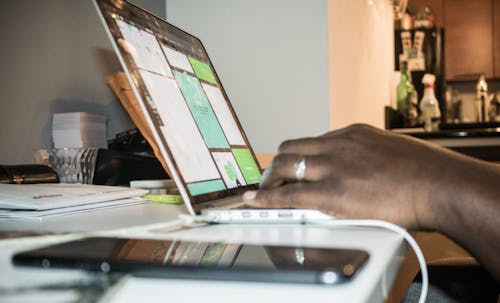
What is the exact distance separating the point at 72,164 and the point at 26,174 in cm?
14

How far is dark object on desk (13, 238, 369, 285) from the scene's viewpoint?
12.6 inches

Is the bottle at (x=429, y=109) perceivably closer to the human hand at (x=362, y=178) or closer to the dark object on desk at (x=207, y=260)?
Result: the human hand at (x=362, y=178)

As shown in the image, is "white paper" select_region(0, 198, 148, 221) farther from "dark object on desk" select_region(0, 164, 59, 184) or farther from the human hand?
the human hand

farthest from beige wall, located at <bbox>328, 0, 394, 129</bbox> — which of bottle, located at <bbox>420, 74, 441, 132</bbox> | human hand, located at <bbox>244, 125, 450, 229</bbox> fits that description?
human hand, located at <bbox>244, 125, 450, 229</bbox>

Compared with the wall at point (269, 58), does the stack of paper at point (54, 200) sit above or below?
below

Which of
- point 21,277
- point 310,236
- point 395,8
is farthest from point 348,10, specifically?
point 395,8

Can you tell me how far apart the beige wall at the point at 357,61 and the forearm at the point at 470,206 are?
2.51 ft

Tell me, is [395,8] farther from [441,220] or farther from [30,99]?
[441,220]

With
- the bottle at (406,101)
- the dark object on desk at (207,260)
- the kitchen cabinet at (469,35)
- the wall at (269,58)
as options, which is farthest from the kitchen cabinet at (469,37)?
the dark object on desk at (207,260)

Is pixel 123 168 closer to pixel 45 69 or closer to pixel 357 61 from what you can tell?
pixel 45 69

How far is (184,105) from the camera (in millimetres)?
717

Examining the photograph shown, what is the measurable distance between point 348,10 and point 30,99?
0.98 m

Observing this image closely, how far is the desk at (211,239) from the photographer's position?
1.00 feet

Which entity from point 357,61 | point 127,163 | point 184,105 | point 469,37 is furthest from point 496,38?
point 184,105
